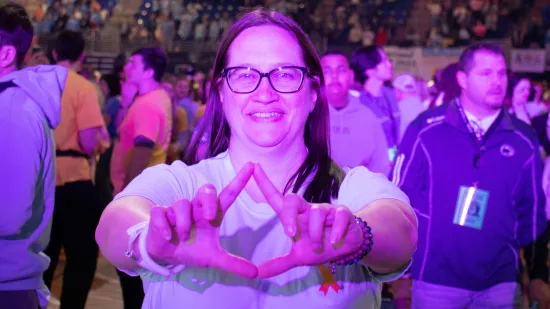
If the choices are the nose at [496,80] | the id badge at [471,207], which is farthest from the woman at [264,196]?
the nose at [496,80]

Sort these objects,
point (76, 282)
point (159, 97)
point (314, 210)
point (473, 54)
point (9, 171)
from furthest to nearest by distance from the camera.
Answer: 1. point (159, 97)
2. point (76, 282)
3. point (473, 54)
4. point (9, 171)
5. point (314, 210)

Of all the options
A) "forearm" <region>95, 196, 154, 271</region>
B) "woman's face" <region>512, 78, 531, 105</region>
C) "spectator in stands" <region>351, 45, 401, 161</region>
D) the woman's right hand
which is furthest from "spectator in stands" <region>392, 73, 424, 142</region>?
the woman's right hand

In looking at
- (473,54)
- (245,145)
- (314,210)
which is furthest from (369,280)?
(473,54)

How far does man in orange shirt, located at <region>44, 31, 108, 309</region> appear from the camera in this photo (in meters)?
4.02

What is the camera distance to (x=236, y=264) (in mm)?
1058

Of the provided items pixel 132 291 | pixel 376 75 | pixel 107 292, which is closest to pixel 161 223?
pixel 132 291

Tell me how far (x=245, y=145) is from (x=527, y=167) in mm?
1934

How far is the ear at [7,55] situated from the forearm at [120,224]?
1.34 meters

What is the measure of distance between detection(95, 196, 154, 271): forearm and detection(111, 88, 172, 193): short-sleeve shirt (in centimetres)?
304

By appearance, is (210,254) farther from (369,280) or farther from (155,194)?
(369,280)

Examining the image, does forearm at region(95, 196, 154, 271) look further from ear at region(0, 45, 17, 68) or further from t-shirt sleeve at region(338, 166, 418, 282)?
ear at region(0, 45, 17, 68)

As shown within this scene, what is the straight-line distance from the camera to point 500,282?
3072mm

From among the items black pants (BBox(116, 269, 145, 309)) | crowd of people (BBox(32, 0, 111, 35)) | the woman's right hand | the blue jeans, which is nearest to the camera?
the woman's right hand

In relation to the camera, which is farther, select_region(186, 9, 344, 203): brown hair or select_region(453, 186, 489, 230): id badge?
select_region(453, 186, 489, 230): id badge
